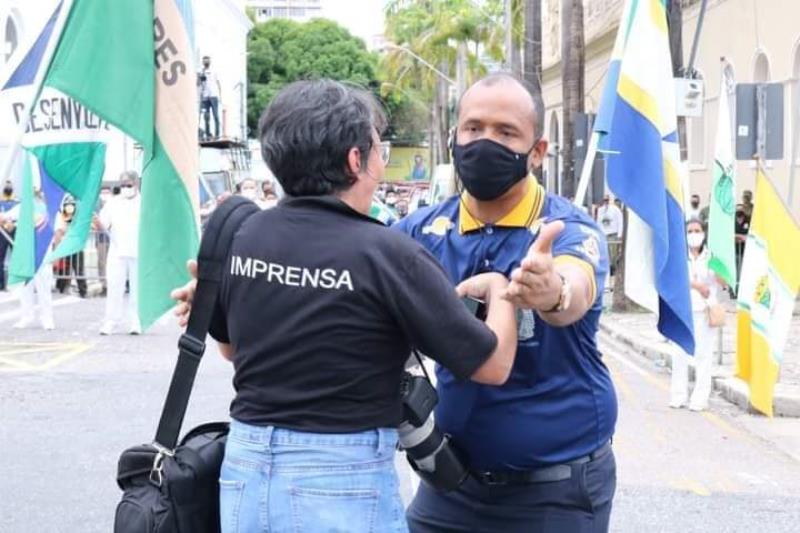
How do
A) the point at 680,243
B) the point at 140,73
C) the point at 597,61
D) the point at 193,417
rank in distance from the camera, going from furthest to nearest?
the point at 597,61, the point at 193,417, the point at 680,243, the point at 140,73

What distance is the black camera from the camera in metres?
3.08

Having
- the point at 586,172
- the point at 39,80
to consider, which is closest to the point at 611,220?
the point at 586,172

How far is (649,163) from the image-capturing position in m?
5.20

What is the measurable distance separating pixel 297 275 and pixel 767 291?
340 inches

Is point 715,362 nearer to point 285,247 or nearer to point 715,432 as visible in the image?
point 715,432

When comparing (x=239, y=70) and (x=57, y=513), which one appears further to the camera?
(x=239, y=70)

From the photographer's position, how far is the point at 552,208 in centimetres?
355

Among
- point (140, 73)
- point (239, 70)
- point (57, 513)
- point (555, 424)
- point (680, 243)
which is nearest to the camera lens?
point (555, 424)

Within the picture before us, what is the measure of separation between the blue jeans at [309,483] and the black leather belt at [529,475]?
0.53 m

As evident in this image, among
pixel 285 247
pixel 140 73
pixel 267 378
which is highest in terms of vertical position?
pixel 140 73

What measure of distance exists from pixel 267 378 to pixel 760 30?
80.1 feet

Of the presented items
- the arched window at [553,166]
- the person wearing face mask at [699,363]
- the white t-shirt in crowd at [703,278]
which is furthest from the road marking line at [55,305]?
the arched window at [553,166]

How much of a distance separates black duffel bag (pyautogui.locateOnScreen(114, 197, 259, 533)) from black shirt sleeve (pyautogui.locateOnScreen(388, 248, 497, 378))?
48 cm

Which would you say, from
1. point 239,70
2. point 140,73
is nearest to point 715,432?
point 140,73
